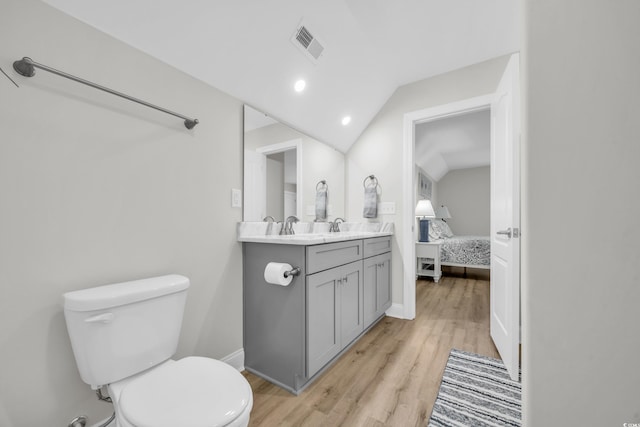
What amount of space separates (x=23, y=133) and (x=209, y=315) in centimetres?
117

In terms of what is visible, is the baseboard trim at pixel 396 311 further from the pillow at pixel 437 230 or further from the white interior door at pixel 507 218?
the pillow at pixel 437 230

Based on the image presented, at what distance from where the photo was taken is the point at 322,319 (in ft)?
5.36

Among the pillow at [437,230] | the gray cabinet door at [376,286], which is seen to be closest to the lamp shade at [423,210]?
the pillow at [437,230]

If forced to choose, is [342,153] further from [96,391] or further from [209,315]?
Result: [96,391]

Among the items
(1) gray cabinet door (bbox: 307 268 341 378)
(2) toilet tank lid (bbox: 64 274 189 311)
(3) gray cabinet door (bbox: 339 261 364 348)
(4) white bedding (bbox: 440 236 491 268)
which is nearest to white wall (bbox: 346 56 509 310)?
(3) gray cabinet door (bbox: 339 261 364 348)

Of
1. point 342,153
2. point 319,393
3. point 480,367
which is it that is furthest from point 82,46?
point 480,367

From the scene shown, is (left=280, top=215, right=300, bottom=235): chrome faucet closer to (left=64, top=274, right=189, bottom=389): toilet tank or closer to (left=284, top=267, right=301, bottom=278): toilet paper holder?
(left=284, top=267, right=301, bottom=278): toilet paper holder

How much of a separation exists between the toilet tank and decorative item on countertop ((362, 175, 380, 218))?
193 cm

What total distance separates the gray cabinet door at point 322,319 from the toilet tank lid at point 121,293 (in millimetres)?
686

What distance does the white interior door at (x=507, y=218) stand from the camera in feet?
5.28

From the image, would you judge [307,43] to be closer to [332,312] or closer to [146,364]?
[332,312]

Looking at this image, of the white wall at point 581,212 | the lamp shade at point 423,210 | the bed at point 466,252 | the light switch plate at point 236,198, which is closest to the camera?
the white wall at point 581,212

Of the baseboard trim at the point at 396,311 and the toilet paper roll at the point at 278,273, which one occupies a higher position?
the toilet paper roll at the point at 278,273

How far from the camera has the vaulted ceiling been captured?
1.25 metres
